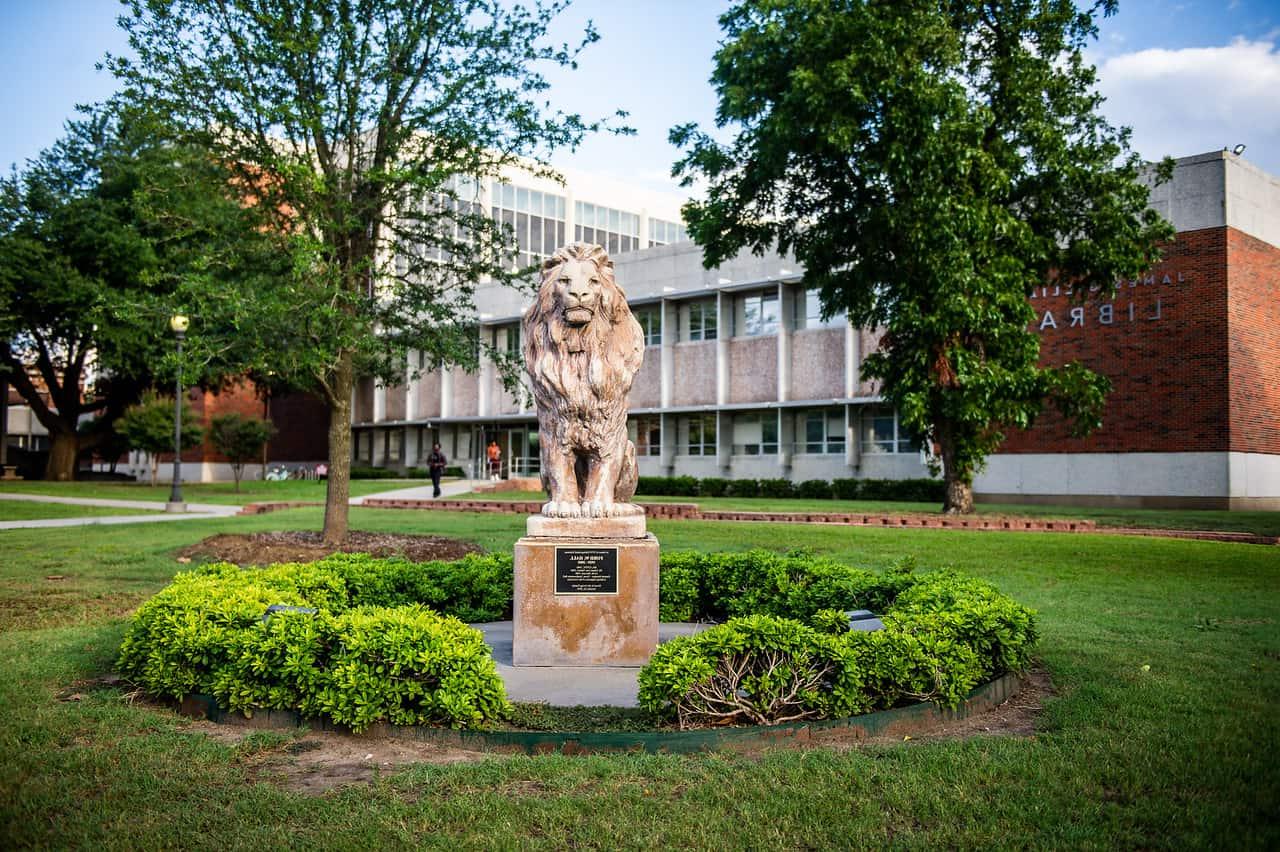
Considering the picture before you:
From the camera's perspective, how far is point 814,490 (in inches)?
1326

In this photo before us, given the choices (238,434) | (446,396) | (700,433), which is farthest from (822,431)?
(238,434)

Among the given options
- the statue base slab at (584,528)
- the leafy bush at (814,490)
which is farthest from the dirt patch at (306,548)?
the leafy bush at (814,490)

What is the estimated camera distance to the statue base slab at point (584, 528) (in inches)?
280

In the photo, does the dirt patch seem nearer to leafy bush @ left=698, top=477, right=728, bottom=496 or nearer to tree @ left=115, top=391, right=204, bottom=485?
leafy bush @ left=698, top=477, right=728, bottom=496

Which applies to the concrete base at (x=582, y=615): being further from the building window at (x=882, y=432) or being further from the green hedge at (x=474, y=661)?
the building window at (x=882, y=432)

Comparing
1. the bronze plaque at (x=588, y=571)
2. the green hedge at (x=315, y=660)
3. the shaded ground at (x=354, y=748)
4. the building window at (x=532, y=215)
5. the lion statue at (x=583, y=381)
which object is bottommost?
the shaded ground at (x=354, y=748)

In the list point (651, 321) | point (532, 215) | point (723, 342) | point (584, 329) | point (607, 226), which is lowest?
point (584, 329)

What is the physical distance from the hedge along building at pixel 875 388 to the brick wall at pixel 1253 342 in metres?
0.07

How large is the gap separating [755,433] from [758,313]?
470 centimetres

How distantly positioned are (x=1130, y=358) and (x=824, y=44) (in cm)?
1399

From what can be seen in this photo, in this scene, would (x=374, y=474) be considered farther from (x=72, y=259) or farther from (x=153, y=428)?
(x=72, y=259)

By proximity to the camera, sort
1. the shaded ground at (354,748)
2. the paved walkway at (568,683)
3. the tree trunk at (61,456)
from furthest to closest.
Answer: the tree trunk at (61,456) → the paved walkway at (568,683) → the shaded ground at (354,748)

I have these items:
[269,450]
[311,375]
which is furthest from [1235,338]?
[269,450]

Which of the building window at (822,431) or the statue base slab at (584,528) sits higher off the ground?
the building window at (822,431)
